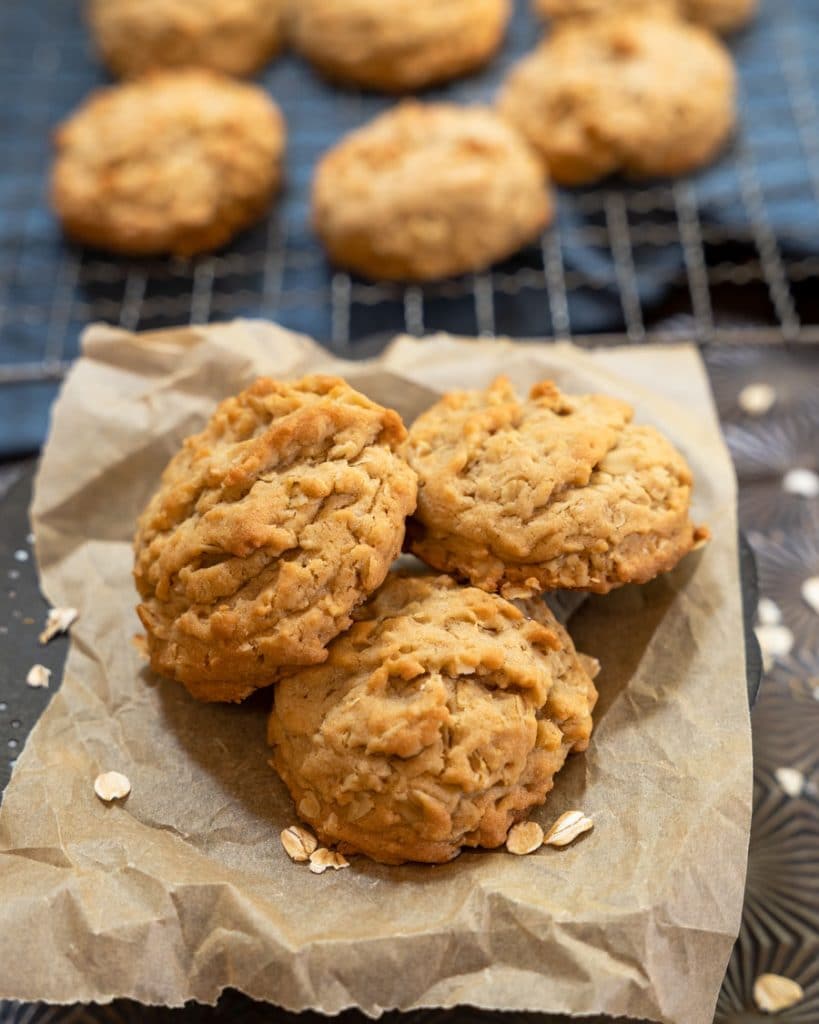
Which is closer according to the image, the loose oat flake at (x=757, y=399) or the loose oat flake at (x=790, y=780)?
the loose oat flake at (x=790, y=780)

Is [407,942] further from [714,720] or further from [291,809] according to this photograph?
[714,720]

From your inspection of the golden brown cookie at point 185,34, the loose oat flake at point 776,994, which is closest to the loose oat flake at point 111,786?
the loose oat flake at point 776,994

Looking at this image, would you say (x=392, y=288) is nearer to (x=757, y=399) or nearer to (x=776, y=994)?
(x=757, y=399)

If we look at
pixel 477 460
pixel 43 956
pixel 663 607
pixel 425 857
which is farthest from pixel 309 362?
pixel 43 956

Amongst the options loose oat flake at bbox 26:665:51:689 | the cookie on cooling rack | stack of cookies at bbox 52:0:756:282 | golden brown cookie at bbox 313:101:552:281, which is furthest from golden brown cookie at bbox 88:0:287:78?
loose oat flake at bbox 26:665:51:689

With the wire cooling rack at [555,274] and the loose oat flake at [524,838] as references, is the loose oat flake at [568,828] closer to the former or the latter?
the loose oat flake at [524,838]

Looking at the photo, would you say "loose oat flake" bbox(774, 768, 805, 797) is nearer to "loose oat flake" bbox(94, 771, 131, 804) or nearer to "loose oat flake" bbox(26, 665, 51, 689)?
"loose oat flake" bbox(94, 771, 131, 804)
